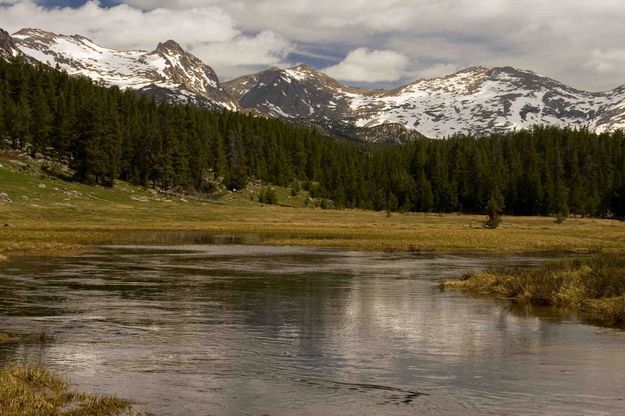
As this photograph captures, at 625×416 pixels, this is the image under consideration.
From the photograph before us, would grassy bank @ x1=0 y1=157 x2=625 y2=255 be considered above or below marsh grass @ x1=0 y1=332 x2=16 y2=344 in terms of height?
above

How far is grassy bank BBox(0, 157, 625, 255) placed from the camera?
267ft

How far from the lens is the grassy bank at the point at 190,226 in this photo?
81375 millimetres

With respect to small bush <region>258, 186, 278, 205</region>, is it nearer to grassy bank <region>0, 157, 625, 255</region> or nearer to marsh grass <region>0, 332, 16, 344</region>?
grassy bank <region>0, 157, 625, 255</region>

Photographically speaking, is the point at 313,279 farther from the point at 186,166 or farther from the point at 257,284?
the point at 186,166

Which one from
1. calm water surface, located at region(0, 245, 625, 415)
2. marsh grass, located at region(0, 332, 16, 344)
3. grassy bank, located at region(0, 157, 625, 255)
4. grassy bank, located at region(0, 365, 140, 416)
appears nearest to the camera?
grassy bank, located at region(0, 365, 140, 416)

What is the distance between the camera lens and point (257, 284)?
148 ft

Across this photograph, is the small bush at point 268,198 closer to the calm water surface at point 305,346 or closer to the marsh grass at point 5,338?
the calm water surface at point 305,346

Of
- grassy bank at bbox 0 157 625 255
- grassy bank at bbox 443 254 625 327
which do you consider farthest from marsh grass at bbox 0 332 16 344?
grassy bank at bbox 0 157 625 255

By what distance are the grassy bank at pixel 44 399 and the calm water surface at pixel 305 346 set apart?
946 mm

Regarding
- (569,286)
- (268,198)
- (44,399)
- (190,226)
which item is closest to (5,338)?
(44,399)

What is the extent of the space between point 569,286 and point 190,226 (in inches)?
3136

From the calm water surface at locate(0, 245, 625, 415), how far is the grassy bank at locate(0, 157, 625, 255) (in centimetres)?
2724

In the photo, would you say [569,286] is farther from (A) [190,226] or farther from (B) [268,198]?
(B) [268,198]

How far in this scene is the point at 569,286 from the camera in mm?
39188
